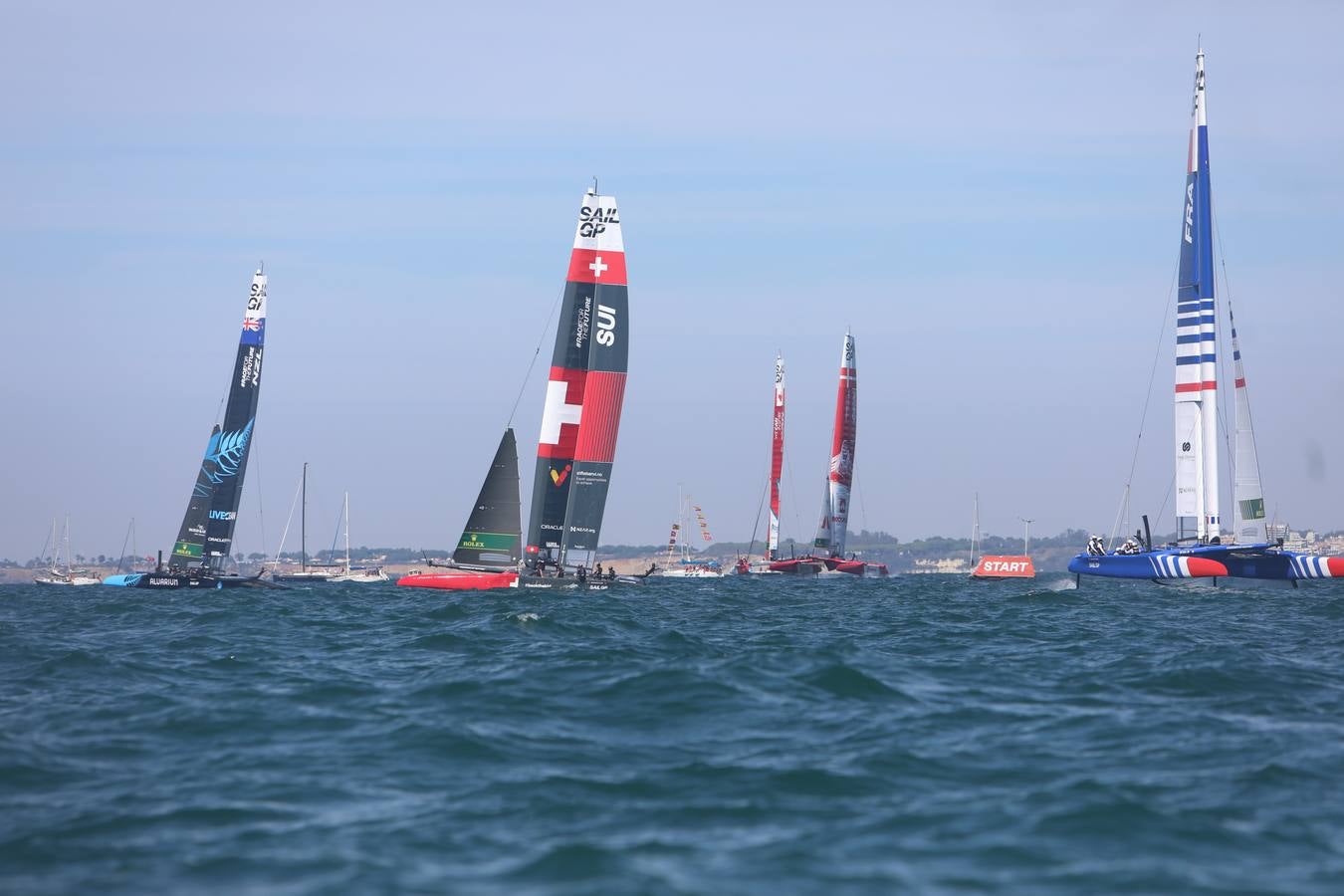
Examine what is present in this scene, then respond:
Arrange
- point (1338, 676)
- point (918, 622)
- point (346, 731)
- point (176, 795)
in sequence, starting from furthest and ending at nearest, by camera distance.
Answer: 1. point (918, 622)
2. point (1338, 676)
3. point (346, 731)
4. point (176, 795)

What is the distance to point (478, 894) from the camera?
8117 mm

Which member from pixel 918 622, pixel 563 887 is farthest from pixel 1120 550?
pixel 563 887

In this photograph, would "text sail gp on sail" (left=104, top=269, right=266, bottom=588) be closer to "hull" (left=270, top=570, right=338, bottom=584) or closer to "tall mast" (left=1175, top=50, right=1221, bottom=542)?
"hull" (left=270, top=570, right=338, bottom=584)

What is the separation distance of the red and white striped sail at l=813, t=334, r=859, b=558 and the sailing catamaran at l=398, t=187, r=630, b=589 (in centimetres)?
4637

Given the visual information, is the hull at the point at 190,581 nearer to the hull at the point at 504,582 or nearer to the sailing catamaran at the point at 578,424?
the hull at the point at 504,582

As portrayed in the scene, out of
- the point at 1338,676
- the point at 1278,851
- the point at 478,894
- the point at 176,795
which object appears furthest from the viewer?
the point at 1338,676

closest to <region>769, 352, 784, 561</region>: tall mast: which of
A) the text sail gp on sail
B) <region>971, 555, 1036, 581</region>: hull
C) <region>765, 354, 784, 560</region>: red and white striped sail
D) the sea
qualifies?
<region>765, 354, 784, 560</region>: red and white striped sail

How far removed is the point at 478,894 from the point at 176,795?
403 centimetres

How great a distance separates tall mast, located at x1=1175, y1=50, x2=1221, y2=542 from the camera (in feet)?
161

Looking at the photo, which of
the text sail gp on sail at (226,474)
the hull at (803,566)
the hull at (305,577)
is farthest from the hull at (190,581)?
the hull at (803,566)

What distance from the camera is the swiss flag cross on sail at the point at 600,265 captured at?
165ft

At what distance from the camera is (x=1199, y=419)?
163ft

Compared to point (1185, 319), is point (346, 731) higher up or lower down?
lower down

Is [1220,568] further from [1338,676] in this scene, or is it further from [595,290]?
[1338,676]
